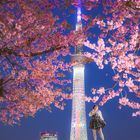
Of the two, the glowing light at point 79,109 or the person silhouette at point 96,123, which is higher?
the glowing light at point 79,109

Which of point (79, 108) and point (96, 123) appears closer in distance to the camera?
point (96, 123)

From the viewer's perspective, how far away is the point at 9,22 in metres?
12.4

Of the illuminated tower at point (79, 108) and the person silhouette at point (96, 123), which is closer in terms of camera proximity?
the person silhouette at point (96, 123)

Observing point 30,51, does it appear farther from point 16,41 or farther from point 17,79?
point 17,79

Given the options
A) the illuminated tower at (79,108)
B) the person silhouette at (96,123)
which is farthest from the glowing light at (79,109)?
→ the person silhouette at (96,123)

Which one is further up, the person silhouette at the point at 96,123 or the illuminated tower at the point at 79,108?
the illuminated tower at the point at 79,108

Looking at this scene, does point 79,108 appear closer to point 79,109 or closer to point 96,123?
point 79,109

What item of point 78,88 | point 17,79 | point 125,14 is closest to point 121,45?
point 125,14

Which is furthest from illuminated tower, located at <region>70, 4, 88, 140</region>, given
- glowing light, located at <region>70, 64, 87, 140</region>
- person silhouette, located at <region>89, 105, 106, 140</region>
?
person silhouette, located at <region>89, 105, 106, 140</region>

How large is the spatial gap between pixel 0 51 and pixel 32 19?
279 cm

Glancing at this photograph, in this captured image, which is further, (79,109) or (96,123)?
(79,109)

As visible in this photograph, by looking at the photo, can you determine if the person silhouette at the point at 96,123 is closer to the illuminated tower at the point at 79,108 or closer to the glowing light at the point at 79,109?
the illuminated tower at the point at 79,108

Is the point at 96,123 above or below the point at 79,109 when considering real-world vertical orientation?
below

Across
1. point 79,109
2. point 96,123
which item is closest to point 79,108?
point 79,109
